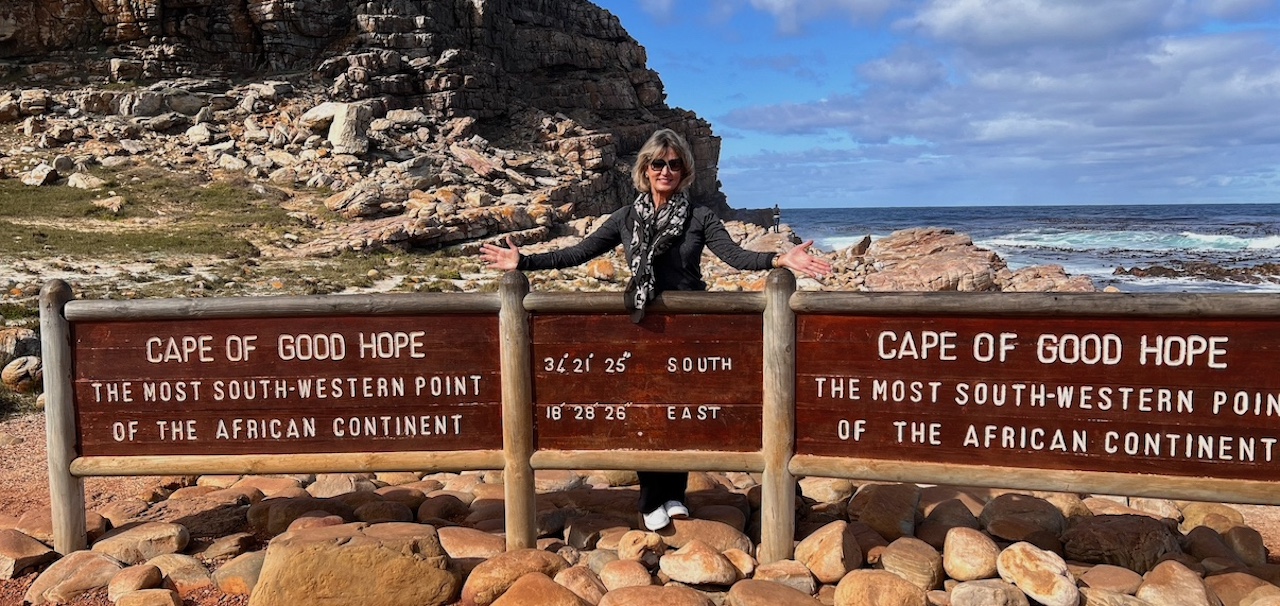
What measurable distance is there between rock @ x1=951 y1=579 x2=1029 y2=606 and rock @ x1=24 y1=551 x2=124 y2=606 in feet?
12.6

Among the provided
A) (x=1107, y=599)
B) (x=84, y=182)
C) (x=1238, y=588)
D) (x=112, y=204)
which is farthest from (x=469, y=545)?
(x=84, y=182)

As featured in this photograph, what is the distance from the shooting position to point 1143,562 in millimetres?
4156

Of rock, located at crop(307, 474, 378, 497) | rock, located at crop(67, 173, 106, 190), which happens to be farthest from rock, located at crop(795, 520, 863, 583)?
rock, located at crop(67, 173, 106, 190)

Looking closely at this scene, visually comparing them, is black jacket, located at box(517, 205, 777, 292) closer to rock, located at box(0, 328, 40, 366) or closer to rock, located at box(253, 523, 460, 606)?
rock, located at box(253, 523, 460, 606)

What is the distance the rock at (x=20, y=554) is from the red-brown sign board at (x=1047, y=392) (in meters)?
3.79

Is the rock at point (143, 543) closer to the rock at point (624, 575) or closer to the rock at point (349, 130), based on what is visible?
the rock at point (624, 575)

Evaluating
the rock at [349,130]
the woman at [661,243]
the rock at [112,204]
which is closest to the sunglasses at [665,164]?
the woman at [661,243]

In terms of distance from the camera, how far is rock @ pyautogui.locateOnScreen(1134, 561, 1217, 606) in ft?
11.6

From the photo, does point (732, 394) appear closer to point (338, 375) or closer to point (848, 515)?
point (848, 515)

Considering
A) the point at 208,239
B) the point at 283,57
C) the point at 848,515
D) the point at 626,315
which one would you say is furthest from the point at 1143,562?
the point at 283,57

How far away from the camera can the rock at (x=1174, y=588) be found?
139 inches

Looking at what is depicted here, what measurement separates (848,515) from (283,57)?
167 feet

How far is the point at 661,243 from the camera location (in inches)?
155

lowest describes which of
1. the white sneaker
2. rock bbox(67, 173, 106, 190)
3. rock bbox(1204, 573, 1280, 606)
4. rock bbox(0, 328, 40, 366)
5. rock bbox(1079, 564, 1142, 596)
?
rock bbox(1204, 573, 1280, 606)
